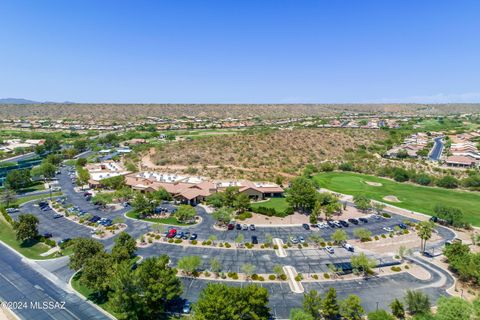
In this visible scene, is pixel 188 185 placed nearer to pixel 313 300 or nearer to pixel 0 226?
pixel 0 226

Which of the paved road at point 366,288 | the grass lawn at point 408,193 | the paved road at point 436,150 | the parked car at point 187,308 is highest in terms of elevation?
the paved road at point 436,150

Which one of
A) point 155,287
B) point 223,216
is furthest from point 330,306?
point 223,216

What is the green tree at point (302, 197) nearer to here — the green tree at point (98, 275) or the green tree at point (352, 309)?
the green tree at point (352, 309)

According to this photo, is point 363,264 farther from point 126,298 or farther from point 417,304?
point 126,298

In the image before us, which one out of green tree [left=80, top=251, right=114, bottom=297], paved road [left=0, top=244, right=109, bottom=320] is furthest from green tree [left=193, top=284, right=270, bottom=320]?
paved road [left=0, top=244, right=109, bottom=320]

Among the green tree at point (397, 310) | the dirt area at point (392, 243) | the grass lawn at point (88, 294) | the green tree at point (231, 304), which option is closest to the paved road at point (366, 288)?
Result: the green tree at point (397, 310)

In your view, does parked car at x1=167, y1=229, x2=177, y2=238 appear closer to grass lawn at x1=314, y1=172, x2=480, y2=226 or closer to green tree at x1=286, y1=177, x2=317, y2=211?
green tree at x1=286, y1=177, x2=317, y2=211
